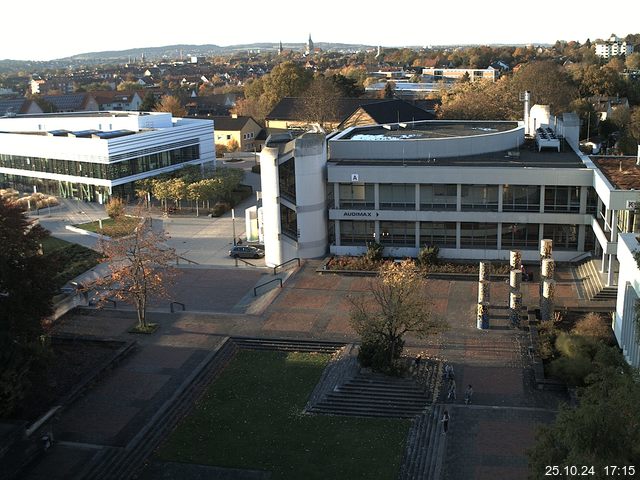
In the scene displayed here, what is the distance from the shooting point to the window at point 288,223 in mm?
44438

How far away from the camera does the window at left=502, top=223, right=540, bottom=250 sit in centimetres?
4278

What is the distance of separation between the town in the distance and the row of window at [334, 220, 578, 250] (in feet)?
0.46

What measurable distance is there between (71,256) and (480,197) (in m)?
27.4

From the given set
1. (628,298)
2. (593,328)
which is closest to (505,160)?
(593,328)

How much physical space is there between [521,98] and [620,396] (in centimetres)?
6476

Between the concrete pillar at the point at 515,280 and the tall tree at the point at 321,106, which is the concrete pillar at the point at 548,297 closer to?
the concrete pillar at the point at 515,280

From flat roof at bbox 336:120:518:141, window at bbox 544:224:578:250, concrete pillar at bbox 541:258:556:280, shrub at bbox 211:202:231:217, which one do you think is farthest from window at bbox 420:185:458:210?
shrub at bbox 211:202:231:217

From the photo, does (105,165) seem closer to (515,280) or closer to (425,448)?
(515,280)

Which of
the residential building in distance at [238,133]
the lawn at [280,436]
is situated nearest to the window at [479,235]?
the lawn at [280,436]

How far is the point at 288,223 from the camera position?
44.6m

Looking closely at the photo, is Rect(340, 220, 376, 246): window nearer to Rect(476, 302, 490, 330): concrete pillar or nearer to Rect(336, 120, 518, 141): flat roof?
Rect(336, 120, 518, 141): flat roof

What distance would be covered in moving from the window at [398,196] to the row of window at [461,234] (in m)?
1.05

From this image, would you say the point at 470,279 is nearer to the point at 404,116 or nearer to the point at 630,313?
the point at 630,313

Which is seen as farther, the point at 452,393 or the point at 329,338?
the point at 329,338
